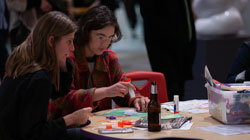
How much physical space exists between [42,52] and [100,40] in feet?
2.41

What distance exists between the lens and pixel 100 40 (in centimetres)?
291

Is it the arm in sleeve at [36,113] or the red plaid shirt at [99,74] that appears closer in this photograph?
the arm in sleeve at [36,113]

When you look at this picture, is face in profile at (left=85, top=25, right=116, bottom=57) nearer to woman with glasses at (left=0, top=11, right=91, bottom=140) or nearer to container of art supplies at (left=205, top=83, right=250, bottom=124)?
woman with glasses at (left=0, top=11, right=91, bottom=140)

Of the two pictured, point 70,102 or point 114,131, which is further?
point 70,102

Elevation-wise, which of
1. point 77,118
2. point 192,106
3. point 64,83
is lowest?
point 192,106

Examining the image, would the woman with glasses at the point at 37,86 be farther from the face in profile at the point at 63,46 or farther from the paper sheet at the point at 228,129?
the paper sheet at the point at 228,129

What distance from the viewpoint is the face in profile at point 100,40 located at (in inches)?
114

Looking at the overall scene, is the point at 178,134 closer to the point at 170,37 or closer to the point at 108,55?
the point at 108,55

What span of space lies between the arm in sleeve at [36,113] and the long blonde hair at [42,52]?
0.38 ft

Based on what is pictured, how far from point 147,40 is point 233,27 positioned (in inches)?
68.0

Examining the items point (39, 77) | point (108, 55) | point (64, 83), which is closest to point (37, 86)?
point (39, 77)

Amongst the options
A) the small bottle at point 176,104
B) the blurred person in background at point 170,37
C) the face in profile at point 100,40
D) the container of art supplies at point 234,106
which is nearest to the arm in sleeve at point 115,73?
the face in profile at point 100,40

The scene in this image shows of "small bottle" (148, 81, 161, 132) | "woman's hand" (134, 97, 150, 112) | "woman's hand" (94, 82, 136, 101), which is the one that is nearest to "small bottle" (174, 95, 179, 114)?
"woman's hand" (134, 97, 150, 112)

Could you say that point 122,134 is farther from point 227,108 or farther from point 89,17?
point 89,17
